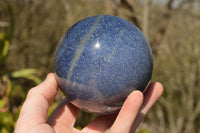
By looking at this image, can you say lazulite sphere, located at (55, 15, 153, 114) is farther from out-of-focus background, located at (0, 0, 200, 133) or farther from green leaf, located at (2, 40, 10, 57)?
green leaf, located at (2, 40, 10, 57)

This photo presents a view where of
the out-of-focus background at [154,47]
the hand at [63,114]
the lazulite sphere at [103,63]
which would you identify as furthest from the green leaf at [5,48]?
the lazulite sphere at [103,63]

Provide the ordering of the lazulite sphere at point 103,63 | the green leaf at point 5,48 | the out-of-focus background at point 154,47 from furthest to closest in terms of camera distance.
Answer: the out-of-focus background at point 154,47, the green leaf at point 5,48, the lazulite sphere at point 103,63

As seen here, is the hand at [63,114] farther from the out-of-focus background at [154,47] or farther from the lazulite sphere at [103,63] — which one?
the out-of-focus background at [154,47]

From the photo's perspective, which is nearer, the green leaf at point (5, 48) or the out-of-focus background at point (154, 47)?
the green leaf at point (5, 48)

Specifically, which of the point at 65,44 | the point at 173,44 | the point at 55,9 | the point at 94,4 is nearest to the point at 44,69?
the point at 55,9

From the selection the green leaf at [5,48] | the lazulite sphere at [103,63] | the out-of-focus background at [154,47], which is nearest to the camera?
the lazulite sphere at [103,63]
